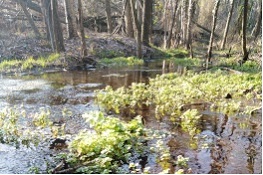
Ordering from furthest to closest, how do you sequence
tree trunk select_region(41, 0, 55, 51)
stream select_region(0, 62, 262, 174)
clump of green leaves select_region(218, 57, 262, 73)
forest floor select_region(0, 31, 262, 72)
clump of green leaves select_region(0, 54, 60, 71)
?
1. tree trunk select_region(41, 0, 55, 51)
2. forest floor select_region(0, 31, 262, 72)
3. clump of green leaves select_region(0, 54, 60, 71)
4. clump of green leaves select_region(218, 57, 262, 73)
5. stream select_region(0, 62, 262, 174)

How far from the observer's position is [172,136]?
19.0 feet

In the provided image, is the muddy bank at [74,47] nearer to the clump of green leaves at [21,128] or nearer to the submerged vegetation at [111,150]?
the clump of green leaves at [21,128]

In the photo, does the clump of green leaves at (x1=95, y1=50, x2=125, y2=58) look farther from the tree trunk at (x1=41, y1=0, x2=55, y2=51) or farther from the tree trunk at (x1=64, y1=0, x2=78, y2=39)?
the tree trunk at (x1=64, y1=0, x2=78, y2=39)

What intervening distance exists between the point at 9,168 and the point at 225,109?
4518mm

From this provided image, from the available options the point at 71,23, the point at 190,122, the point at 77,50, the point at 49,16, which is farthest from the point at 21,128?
the point at 71,23

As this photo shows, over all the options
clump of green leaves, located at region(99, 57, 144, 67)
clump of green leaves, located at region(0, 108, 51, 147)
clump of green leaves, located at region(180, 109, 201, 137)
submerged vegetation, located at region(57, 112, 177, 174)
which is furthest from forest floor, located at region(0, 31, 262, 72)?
submerged vegetation, located at region(57, 112, 177, 174)

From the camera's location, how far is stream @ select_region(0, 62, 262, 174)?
4645 mm

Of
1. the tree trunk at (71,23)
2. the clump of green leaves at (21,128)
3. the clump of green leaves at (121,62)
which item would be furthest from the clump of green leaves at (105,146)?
the tree trunk at (71,23)

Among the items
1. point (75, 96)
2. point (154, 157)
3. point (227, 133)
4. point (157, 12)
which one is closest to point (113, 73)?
point (75, 96)

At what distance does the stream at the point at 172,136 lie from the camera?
4645 millimetres

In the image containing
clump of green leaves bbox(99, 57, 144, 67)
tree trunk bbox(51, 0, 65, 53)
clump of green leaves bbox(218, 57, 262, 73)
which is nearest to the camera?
clump of green leaves bbox(218, 57, 262, 73)

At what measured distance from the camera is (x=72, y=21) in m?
21.5

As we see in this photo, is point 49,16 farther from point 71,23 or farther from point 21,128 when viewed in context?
point 21,128

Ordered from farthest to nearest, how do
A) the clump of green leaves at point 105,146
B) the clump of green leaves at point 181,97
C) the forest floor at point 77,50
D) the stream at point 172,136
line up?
the forest floor at point 77,50
the clump of green leaves at point 181,97
the stream at point 172,136
the clump of green leaves at point 105,146
